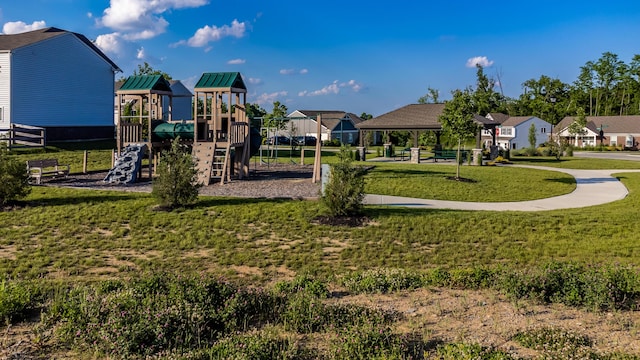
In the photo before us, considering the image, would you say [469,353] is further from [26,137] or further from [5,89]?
[5,89]

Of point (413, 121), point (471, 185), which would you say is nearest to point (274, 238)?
point (471, 185)

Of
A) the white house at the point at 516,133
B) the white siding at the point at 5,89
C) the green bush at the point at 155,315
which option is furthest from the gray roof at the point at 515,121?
the green bush at the point at 155,315

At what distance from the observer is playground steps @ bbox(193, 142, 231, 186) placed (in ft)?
62.9

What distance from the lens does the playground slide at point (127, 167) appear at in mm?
18922

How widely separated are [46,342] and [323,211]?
8340mm

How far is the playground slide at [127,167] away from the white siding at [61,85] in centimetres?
1545

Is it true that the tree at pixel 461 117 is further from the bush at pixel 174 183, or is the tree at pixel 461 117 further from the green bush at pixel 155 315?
the green bush at pixel 155 315

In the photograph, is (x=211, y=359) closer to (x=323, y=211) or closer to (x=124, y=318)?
(x=124, y=318)

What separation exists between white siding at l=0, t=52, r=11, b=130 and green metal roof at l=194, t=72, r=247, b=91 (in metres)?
16.4

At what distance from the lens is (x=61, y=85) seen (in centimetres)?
3397

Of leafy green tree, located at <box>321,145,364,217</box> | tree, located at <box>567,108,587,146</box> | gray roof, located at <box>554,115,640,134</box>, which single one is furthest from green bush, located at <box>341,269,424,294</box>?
gray roof, located at <box>554,115,640,134</box>

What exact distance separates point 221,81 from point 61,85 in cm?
1851

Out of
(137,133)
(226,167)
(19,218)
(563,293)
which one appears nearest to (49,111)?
(137,133)

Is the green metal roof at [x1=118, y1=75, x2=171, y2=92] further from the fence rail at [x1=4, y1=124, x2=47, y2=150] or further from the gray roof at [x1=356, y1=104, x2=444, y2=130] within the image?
the gray roof at [x1=356, y1=104, x2=444, y2=130]
